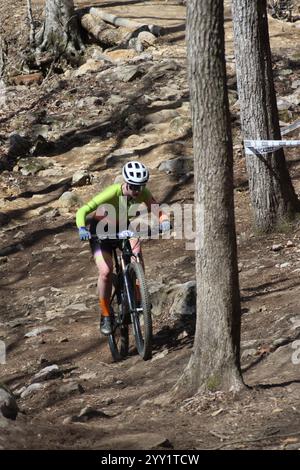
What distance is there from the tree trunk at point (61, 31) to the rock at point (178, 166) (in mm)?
8334

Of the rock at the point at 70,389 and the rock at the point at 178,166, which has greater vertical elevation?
the rock at the point at 70,389

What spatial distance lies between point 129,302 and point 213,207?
8.11ft

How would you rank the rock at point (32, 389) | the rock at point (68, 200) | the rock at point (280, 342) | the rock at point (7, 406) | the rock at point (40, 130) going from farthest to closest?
the rock at point (40, 130) → the rock at point (68, 200) → the rock at point (32, 389) → the rock at point (280, 342) → the rock at point (7, 406)

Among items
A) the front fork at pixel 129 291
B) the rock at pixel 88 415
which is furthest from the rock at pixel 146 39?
the rock at pixel 88 415

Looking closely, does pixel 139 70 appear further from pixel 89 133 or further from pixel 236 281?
pixel 236 281

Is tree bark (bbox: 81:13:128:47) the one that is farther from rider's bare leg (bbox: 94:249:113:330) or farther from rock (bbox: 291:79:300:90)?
rider's bare leg (bbox: 94:249:113:330)

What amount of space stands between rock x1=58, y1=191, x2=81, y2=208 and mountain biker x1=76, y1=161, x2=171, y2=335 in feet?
20.2

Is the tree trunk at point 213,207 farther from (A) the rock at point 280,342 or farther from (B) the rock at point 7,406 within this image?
(B) the rock at point 7,406

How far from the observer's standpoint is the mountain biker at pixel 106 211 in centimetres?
880

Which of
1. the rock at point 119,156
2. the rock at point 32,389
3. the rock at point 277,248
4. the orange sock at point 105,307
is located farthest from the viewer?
the rock at point 119,156

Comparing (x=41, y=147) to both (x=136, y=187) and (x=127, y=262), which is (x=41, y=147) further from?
(x=136, y=187)

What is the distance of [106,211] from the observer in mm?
9078

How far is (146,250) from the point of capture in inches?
519

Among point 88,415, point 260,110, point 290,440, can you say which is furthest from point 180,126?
point 290,440
